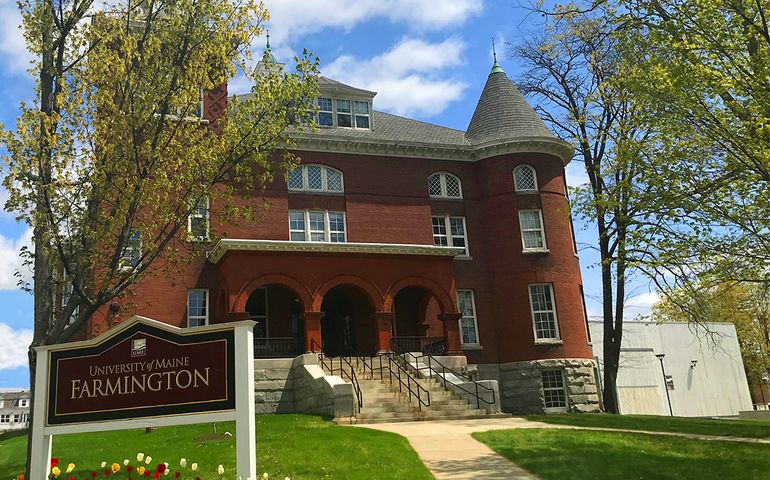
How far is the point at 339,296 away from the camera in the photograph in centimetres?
2798

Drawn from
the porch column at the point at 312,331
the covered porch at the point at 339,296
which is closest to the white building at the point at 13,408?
the covered porch at the point at 339,296

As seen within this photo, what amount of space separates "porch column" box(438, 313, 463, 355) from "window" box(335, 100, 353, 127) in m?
10.3

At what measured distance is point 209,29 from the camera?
1338 cm

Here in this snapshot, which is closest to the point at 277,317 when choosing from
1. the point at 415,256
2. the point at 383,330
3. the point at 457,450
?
the point at 383,330

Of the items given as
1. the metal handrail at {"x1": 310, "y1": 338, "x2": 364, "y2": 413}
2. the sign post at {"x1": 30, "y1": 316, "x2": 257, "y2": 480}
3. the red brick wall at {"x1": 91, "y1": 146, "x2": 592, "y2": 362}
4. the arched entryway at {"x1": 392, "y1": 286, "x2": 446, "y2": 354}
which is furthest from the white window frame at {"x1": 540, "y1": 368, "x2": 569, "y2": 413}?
the sign post at {"x1": 30, "y1": 316, "x2": 257, "y2": 480}

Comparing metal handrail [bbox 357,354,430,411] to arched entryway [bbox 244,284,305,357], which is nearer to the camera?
metal handrail [bbox 357,354,430,411]

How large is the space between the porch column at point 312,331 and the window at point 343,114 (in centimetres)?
1047

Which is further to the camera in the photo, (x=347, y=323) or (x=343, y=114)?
(x=343, y=114)

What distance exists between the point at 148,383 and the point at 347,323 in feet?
63.0

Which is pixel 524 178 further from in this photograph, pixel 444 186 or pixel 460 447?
pixel 460 447

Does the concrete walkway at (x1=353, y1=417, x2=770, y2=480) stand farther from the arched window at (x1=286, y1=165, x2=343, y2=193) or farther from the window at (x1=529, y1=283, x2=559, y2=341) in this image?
the arched window at (x1=286, y1=165, x2=343, y2=193)

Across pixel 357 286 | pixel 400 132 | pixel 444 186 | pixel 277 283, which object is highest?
pixel 400 132

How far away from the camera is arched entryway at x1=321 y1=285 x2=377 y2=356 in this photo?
A: 2691 cm

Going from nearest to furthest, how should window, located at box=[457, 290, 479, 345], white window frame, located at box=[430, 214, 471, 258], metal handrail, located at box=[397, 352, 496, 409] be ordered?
metal handrail, located at box=[397, 352, 496, 409], window, located at box=[457, 290, 479, 345], white window frame, located at box=[430, 214, 471, 258]
